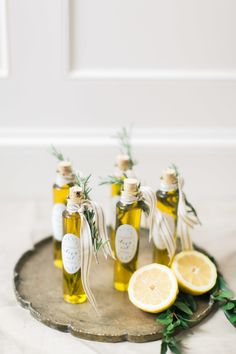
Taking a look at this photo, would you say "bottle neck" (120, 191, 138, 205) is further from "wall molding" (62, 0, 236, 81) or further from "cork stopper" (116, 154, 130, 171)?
"wall molding" (62, 0, 236, 81)

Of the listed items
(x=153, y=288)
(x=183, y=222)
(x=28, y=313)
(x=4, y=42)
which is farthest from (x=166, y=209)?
(x=4, y=42)

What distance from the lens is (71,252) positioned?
97 cm

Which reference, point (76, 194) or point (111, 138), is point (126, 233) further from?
point (111, 138)

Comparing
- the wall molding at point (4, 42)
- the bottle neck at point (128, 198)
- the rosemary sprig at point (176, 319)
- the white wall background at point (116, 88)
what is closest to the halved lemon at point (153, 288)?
the rosemary sprig at point (176, 319)

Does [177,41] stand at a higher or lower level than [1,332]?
higher

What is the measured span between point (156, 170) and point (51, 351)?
617mm

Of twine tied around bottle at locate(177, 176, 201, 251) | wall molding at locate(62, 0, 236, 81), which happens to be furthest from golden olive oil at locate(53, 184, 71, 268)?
wall molding at locate(62, 0, 236, 81)

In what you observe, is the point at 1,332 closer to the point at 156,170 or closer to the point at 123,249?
the point at 123,249

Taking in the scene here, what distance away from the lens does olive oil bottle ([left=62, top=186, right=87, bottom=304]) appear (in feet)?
3.16

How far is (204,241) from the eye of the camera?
49.2 inches

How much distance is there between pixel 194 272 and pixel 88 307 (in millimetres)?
215

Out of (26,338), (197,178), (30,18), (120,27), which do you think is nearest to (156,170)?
(197,178)

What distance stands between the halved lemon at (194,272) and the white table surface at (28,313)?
0.19 ft

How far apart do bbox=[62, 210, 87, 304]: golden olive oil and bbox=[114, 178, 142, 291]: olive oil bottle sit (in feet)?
0.26
